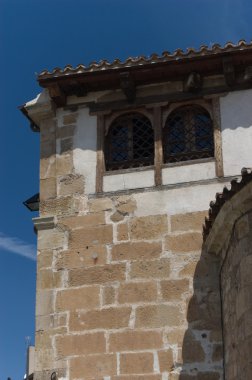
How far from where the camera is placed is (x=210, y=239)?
8219 mm

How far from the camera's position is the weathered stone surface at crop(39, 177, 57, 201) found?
9562mm

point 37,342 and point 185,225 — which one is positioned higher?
point 185,225

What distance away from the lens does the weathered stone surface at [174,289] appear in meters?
8.50

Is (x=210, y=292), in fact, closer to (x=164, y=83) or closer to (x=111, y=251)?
(x=111, y=251)

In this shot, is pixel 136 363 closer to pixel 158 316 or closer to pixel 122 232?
pixel 158 316

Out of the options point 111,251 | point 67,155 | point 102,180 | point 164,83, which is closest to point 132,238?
point 111,251

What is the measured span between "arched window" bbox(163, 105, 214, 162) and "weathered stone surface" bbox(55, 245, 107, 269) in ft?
4.92

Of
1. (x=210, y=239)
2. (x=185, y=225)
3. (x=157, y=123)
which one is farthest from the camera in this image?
(x=157, y=123)

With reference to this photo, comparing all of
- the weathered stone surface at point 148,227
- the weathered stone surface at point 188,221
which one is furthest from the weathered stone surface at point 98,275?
the weathered stone surface at point 188,221

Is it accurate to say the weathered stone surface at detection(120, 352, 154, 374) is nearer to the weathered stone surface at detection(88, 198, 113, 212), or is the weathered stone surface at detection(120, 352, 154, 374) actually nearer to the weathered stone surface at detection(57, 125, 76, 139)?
the weathered stone surface at detection(88, 198, 113, 212)

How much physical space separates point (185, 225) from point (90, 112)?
2.17 m

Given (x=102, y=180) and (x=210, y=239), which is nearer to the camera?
(x=210, y=239)

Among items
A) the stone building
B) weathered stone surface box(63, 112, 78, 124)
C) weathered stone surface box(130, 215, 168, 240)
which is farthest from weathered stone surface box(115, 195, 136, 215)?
weathered stone surface box(63, 112, 78, 124)

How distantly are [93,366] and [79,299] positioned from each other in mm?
835
